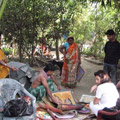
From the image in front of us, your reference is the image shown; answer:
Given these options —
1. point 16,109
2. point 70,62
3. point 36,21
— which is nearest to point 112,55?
point 70,62

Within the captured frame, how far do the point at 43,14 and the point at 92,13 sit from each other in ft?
21.8

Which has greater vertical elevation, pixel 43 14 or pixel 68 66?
pixel 43 14

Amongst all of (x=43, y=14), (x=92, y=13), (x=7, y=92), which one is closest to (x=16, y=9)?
(x=43, y=14)

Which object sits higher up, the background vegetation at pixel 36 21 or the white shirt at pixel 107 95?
the background vegetation at pixel 36 21

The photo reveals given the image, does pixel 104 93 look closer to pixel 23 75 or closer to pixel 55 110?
pixel 55 110

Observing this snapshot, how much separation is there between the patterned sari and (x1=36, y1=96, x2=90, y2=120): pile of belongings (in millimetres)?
2121

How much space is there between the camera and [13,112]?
3.46 m

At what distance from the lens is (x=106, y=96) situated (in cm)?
383

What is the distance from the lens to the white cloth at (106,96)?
3805 mm

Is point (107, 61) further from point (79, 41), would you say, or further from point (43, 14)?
point (79, 41)

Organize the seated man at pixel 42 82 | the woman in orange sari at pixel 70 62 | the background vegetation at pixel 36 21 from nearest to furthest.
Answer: the seated man at pixel 42 82 → the woman in orange sari at pixel 70 62 → the background vegetation at pixel 36 21

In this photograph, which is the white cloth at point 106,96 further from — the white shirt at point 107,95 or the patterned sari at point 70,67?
the patterned sari at point 70,67

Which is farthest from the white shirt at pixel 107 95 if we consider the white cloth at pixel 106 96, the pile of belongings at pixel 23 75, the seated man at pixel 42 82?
the pile of belongings at pixel 23 75

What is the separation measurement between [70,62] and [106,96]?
2.92 m
